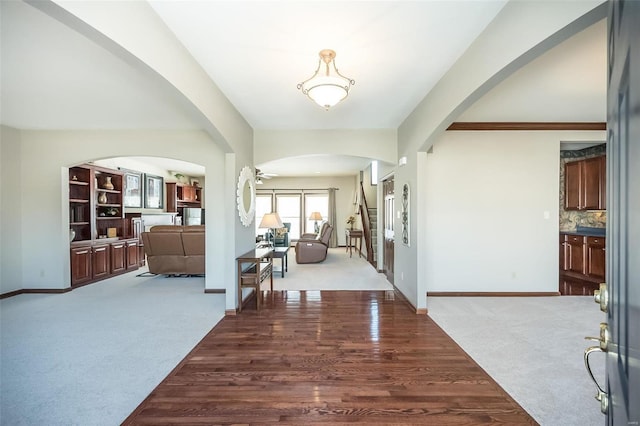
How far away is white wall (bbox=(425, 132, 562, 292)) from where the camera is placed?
4.71 m

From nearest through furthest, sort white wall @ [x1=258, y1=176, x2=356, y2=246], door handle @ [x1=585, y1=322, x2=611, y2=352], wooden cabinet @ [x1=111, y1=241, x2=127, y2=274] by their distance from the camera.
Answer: door handle @ [x1=585, y1=322, x2=611, y2=352], wooden cabinet @ [x1=111, y1=241, x2=127, y2=274], white wall @ [x1=258, y1=176, x2=356, y2=246]

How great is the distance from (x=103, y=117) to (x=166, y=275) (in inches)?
134

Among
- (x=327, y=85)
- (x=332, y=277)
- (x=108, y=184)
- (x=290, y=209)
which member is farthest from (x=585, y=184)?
(x=108, y=184)

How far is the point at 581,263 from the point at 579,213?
1211 mm

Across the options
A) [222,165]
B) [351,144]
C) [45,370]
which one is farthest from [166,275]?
[351,144]

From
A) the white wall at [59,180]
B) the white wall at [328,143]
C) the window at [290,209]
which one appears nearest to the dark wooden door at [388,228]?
the white wall at [328,143]

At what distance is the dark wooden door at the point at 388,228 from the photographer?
5.88m

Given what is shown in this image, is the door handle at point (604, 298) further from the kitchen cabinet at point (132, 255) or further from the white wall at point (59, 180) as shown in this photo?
the kitchen cabinet at point (132, 255)

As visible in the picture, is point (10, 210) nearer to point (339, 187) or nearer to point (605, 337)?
point (605, 337)

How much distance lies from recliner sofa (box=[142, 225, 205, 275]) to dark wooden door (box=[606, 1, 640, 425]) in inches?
231

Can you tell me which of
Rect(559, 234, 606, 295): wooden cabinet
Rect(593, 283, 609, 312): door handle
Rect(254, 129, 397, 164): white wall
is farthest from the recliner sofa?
Rect(559, 234, 606, 295): wooden cabinet

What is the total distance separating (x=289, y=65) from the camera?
2912 mm

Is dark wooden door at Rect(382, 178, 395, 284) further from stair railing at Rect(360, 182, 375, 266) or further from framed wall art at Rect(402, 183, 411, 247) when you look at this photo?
stair railing at Rect(360, 182, 375, 266)

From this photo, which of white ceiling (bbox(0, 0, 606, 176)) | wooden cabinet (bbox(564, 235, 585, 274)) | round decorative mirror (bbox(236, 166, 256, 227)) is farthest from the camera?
wooden cabinet (bbox(564, 235, 585, 274))
